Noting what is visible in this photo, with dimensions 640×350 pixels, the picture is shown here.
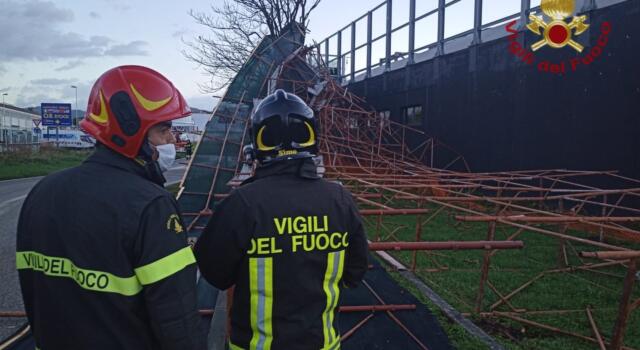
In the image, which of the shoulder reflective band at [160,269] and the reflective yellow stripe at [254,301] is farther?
the reflective yellow stripe at [254,301]

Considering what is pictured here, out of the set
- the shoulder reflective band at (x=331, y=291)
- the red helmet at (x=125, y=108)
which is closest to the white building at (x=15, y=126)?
the red helmet at (x=125, y=108)

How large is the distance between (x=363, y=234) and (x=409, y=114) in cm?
1387

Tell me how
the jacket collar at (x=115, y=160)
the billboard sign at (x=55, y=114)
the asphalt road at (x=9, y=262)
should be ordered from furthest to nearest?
the billboard sign at (x=55, y=114), the asphalt road at (x=9, y=262), the jacket collar at (x=115, y=160)

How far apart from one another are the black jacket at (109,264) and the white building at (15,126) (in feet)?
151

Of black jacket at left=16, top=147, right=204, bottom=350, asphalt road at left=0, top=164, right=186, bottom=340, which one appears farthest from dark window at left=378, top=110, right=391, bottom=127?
black jacket at left=16, top=147, right=204, bottom=350

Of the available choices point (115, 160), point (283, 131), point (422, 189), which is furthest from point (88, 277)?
point (422, 189)

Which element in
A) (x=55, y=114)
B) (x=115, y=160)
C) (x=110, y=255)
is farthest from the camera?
(x=55, y=114)

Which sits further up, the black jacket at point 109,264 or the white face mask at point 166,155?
the white face mask at point 166,155

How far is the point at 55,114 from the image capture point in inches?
1175

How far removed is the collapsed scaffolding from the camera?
4.58 meters

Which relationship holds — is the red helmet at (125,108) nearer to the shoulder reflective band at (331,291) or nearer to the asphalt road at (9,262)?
the shoulder reflective band at (331,291)

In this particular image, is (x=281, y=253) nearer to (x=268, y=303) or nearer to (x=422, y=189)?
(x=268, y=303)

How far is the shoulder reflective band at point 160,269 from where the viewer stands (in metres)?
1.52

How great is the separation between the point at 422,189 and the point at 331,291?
6.79 m
